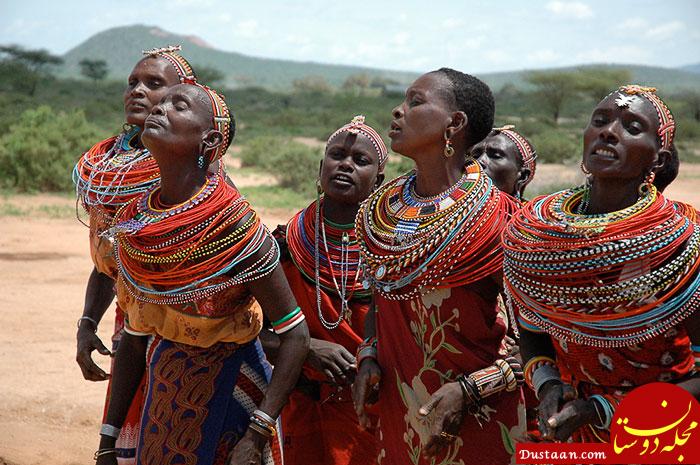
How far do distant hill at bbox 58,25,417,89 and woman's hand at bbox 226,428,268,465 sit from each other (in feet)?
444

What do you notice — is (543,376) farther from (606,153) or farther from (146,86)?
(146,86)

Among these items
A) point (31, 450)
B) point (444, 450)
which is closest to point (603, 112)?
point (444, 450)

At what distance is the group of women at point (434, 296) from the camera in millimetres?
2623

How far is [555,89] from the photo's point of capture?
158ft

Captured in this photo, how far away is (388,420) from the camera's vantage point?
3.32 metres

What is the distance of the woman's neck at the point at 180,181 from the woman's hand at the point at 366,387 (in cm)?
89

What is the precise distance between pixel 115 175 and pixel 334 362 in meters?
A: 1.21

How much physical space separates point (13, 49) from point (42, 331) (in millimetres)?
54188

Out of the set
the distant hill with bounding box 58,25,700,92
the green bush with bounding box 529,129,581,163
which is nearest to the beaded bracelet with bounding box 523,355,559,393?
the green bush with bounding box 529,129,581,163

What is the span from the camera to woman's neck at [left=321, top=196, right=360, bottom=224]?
410 centimetres

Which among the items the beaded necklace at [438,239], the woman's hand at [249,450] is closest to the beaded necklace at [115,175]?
the beaded necklace at [438,239]

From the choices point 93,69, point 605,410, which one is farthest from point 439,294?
point 93,69

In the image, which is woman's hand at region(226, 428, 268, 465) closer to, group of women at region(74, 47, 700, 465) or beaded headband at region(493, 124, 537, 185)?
group of women at region(74, 47, 700, 465)

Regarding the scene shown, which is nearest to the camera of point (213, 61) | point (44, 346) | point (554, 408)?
point (554, 408)
